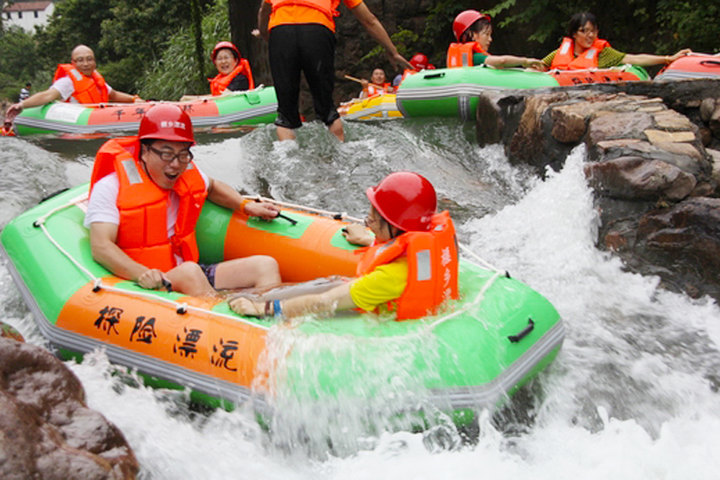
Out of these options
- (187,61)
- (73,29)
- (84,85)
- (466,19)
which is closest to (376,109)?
(466,19)

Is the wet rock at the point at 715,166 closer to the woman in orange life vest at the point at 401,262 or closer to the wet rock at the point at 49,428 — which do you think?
the woman in orange life vest at the point at 401,262

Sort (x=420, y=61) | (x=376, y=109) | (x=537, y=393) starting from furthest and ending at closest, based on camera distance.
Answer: (x=420, y=61), (x=376, y=109), (x=537, y=393)

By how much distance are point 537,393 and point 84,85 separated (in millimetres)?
7691

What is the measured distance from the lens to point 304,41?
5.56m

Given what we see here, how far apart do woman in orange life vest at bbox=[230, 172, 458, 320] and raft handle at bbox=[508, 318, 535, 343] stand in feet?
1.19

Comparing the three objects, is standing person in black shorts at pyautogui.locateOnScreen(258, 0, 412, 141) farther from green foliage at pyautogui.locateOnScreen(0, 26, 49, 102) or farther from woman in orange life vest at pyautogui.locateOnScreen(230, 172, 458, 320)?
green foliage at pyautogui.locateOnScreen(0, 26, 49, 102)

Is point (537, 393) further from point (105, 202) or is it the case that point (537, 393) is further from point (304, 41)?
point (304, 41)

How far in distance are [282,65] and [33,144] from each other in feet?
10.5

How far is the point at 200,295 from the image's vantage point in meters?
3.50

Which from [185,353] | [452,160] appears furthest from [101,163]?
[452,160]

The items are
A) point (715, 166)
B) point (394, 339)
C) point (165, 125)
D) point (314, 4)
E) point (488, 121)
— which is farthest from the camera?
point (488, 121)

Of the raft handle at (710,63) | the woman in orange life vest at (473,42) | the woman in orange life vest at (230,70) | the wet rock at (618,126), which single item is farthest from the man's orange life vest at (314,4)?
the raft handle at (710,63)

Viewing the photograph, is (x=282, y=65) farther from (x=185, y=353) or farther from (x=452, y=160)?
(x=185, y=353)

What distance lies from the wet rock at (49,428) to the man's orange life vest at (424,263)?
1.30 meters
